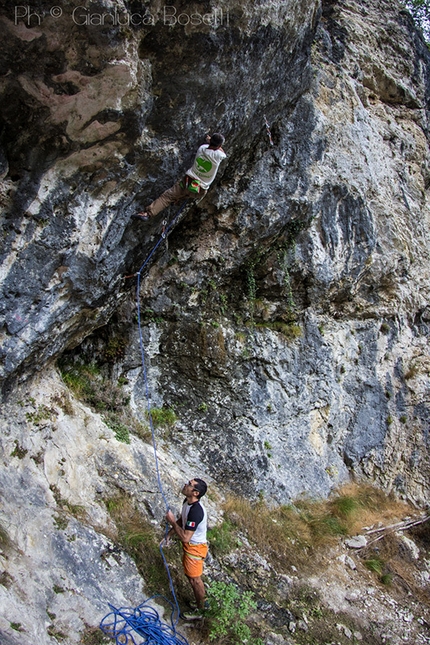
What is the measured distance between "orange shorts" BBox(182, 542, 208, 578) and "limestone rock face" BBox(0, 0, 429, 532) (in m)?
2.39

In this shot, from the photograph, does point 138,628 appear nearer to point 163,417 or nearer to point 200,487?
point 200,487

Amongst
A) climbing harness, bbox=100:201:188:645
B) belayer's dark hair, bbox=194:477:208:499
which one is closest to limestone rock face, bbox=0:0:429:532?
belayer's dark hair, bbox=194:477:208:499

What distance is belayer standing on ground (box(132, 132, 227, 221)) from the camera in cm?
561

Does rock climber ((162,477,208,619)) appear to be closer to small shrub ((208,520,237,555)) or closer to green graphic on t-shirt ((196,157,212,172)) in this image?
small shrub ((208,520,237,555))

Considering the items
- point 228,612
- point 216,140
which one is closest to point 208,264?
point 216,140

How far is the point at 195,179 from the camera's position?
5672mm

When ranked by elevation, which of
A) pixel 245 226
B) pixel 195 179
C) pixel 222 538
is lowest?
pixel 222 538

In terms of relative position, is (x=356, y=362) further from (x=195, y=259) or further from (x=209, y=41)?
(x=209, y=41)

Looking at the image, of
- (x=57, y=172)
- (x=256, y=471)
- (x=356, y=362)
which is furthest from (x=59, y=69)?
(x=356, y=362)

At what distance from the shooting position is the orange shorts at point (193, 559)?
14.6 ft

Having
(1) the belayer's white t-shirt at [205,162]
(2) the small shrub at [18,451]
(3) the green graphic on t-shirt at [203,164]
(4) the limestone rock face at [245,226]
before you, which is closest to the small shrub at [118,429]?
(4) the limestone rock face at [245,226]

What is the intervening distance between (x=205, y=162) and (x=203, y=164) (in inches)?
1.4

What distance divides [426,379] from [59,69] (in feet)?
27.5

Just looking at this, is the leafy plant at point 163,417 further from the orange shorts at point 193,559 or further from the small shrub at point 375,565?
the small shrub at point 375,565
